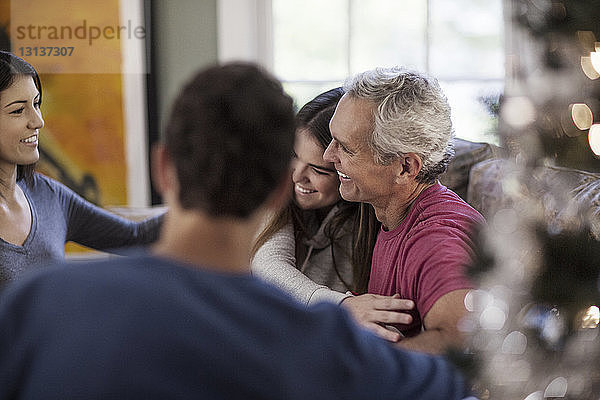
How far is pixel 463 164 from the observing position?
2.74 m

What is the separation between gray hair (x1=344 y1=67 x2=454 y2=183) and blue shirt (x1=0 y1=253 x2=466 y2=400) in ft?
3.13

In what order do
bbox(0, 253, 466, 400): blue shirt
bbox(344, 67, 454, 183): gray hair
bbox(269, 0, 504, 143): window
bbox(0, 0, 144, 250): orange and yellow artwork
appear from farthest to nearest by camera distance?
bbox(0, 0, 144, 250): orange and yellow artwork, bbox(269, 0, 504, 143): window, bbox(344, 67, 454, 183): gray hair, bbox(0, 253, 466, 400): blue shirt

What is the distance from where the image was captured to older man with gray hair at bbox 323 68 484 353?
5.29 ft

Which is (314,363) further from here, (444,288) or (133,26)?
(133,26)

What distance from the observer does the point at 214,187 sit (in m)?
0.85

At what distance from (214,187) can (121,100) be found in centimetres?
298

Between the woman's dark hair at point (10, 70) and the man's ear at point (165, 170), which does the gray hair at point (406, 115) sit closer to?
the man's ear at point (165, 170)

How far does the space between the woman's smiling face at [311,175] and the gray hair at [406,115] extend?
27 centimetres

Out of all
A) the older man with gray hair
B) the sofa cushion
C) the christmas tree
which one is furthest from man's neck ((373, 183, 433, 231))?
the sofa cushion

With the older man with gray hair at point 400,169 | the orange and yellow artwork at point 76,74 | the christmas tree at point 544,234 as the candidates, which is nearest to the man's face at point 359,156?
the older man with gray hair at point 400,169

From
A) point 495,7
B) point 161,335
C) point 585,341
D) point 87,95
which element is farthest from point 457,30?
point 161,335

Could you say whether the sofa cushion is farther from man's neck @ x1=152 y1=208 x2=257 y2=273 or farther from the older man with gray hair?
man's neck @ x1=152 y1=208 x2=257 y2=273

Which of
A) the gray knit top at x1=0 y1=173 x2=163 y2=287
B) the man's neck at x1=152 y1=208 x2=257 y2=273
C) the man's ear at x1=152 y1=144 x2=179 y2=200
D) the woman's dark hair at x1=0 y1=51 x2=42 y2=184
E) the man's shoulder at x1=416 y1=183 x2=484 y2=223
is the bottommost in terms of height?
the gray knit top at x1=0 y1=173 x2=163 y2=287

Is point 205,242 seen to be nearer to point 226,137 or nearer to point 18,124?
point 226,137
